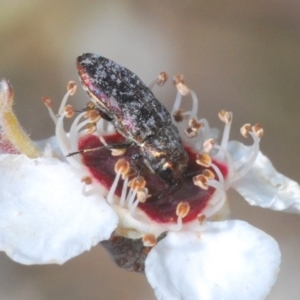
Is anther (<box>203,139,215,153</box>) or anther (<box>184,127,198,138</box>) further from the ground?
anther (<box>203,139,215,153</box>)

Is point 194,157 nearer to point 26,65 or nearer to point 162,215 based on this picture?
point 162,215

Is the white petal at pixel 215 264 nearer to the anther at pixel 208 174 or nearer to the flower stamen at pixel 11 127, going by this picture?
the anther at pixel 208 174

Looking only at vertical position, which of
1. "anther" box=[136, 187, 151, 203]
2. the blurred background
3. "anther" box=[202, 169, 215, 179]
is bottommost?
the blurred background

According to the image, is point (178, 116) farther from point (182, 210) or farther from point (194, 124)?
point (182, 210)

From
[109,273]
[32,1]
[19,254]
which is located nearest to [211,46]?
[32,1]

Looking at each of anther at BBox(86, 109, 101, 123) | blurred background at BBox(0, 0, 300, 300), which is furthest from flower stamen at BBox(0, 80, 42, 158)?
blurred background at BBox(0, 0, 300, 300)

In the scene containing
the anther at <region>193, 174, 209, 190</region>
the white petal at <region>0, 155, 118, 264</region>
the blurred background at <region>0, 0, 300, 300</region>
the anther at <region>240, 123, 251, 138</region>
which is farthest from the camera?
the blurred background at <region>0, 0, 300, 300</region>

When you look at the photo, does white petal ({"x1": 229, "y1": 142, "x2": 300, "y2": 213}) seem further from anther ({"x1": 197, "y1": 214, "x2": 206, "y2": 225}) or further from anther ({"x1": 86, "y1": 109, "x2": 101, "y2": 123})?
anther ({"x1": 86, "y1": 109, "x2": 101, "y2": 123})

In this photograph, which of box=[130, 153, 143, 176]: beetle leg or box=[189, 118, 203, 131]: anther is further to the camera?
box=[189, 118, 203, 131]: anther
